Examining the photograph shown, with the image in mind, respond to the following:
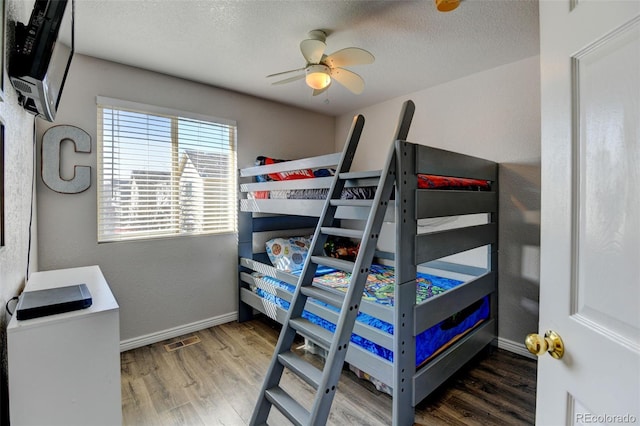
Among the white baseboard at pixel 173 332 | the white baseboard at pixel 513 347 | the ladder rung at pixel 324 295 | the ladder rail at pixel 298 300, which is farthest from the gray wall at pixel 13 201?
the white baseboard at pixel 513 347

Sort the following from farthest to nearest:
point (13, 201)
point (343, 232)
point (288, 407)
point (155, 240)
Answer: point (155, 240), point (343, 232), point (288, 407), point (13, 201)

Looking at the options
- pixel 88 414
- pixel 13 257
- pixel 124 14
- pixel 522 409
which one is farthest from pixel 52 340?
pixel 522 409

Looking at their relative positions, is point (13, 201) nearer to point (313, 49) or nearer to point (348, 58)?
point (313, 49)

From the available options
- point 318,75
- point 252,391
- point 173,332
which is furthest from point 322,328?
point 173,332

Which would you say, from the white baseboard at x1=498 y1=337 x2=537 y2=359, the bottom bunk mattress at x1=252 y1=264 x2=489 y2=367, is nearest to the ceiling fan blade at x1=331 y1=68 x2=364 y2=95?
the bottom bunk mattress at x1=252 y1=264 x2=489 y2=367

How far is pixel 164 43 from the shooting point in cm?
219

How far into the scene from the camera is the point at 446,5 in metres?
1.69

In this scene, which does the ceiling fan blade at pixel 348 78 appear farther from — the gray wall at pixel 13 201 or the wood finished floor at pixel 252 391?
the wood finished floor at pixel 252 391

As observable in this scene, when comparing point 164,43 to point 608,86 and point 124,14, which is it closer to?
point 124,14

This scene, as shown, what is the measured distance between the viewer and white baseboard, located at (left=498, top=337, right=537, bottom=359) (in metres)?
2.48

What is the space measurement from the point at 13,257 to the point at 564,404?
210 cm

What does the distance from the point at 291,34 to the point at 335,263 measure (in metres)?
1.59

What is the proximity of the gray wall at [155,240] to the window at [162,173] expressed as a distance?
0.26ft

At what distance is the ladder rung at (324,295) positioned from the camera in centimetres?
162
